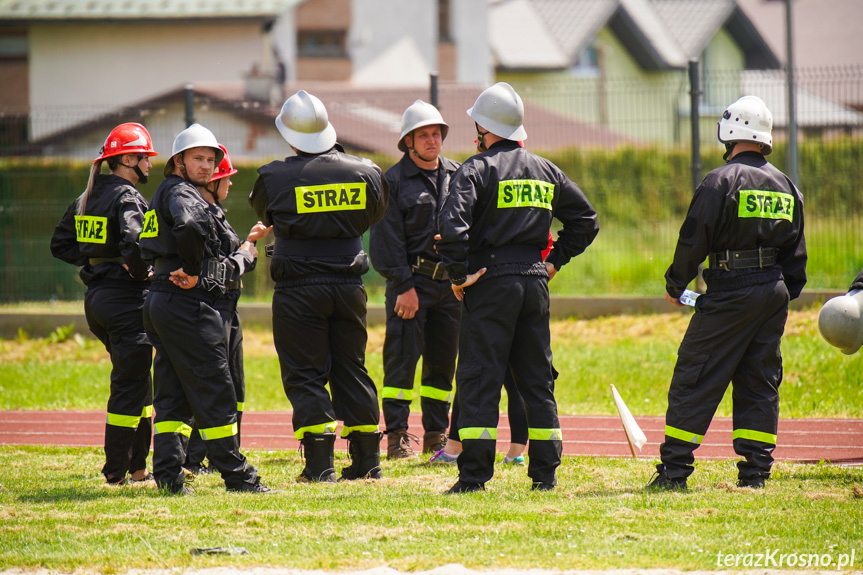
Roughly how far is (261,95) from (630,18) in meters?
19.8

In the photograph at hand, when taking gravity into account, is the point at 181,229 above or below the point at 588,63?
below

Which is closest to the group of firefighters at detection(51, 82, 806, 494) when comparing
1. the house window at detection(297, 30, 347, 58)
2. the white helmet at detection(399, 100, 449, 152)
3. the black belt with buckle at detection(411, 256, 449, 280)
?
the white helmet at detection(399, 100, 449, 152)

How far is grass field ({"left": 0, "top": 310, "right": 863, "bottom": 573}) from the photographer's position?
491 cm

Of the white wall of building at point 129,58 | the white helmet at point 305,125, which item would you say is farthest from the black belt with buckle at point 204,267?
the white wall of building at point 129,58

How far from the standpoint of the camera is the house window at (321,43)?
127ft

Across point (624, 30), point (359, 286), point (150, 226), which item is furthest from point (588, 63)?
point (150, 226)

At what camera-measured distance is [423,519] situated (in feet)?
18.4

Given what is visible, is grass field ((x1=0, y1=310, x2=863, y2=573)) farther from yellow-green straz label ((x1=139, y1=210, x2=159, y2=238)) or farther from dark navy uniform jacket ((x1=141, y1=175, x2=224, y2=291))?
yellow-green straz label ((x1=139, y1=210, x2=159, y2=238))

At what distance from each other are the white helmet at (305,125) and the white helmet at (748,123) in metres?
2.53

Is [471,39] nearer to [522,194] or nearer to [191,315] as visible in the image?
[522,194]

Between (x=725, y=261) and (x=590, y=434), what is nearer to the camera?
(x=725, y=261)

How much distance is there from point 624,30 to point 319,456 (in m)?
37.3

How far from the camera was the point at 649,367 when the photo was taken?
11359 millimetres

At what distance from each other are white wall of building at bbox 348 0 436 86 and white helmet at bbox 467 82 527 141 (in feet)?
108
